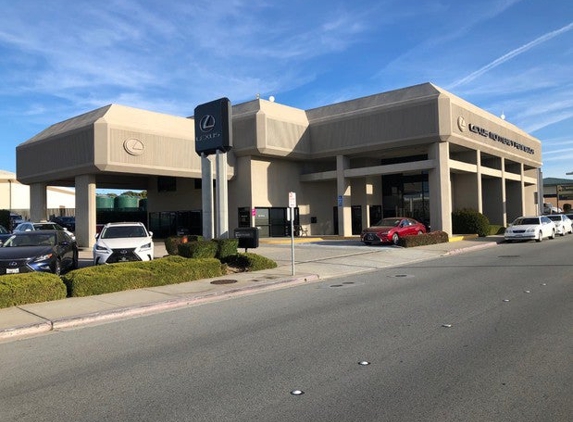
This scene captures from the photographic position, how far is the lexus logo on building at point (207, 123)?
58.4 feet

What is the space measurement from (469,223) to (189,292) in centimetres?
2341

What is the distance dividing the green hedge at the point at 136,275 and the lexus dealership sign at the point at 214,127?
16.8 feet

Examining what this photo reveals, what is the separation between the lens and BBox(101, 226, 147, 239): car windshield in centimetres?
1684

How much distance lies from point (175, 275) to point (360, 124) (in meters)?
20.5

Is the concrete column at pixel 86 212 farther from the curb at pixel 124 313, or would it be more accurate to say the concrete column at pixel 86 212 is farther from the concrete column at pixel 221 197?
the curb at pixel 124 313

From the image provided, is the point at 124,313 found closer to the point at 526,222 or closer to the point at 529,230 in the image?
the point at 529,230

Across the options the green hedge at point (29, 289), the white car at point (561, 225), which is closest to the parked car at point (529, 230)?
the white car at point (561, 225)

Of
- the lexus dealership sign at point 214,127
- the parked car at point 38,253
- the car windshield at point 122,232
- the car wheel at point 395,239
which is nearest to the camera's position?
the parked car at point 38,253

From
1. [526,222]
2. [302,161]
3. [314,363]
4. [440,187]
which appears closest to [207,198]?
[314,363]

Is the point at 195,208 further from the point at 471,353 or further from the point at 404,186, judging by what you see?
the point at 471,353

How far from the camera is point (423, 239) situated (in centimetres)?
2420

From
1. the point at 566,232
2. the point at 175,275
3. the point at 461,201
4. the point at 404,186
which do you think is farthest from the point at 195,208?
the point at 566,232

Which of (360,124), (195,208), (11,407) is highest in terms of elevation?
(360,124)

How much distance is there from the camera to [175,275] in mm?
13062
